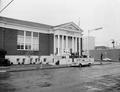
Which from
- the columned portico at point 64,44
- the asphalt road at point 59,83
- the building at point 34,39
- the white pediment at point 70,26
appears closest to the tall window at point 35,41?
the building at point 34,39

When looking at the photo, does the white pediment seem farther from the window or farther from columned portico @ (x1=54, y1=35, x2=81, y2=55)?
the window

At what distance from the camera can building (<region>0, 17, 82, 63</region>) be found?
34975 millimetres

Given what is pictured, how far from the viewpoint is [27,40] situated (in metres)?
38.9

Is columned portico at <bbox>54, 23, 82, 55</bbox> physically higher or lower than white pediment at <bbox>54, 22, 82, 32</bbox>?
lower

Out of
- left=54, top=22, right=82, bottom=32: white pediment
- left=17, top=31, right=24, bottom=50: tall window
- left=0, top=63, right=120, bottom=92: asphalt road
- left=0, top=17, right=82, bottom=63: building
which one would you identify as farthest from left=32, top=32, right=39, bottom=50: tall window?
left=0, top=63, right=120, bottom=92: asphalt road

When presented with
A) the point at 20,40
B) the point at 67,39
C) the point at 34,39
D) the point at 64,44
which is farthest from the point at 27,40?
the point at 67,39

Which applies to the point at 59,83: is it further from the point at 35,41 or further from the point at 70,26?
the point at 70,26

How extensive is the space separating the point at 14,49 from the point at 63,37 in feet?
48.2

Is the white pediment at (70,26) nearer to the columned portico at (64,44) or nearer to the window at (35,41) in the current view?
the columned portico at (64,44)

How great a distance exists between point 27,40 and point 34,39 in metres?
2.14

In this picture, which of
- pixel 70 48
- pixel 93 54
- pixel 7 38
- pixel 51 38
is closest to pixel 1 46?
pixel 7 38

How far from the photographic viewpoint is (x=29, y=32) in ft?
129

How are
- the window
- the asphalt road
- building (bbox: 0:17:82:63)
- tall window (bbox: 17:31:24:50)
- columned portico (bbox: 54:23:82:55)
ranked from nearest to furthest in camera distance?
the asphalt road → building (bbox: 0:17:82:63) → tall window (bbox: 17:31:24:50) → the window → columned portico (bbox: 54:23:82:55)

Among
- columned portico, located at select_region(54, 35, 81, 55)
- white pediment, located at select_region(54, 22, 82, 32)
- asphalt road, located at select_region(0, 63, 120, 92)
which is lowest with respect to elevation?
asphalt road, located at select_region(0, 63, 120, 92)
